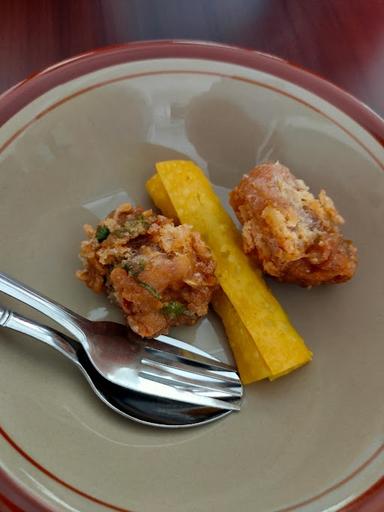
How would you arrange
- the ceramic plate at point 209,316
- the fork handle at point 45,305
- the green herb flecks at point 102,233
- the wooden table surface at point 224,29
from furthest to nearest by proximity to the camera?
1. the wooden table surface at point 224,29
2. the green herb flecks at point 102,233
3. the fork handle at point 45,305
4. the ceramic plate at point 209,316

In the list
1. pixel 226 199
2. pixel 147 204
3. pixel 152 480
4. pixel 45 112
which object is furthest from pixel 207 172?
pixel 152 480

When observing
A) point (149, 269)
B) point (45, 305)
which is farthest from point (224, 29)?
point (45, 305)

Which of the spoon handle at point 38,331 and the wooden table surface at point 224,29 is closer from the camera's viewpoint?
the spoon handle at point 38,331

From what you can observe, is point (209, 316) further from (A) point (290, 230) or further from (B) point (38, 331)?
(B) point (38, 331)

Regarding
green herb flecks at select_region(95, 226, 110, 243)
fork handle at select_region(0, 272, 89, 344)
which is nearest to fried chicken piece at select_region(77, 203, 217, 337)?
green herb flecks at select_region(95, 226, 110, 243)

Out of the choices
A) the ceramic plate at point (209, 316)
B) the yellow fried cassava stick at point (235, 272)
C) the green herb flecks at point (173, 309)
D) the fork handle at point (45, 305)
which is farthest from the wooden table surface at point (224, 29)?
the green herb flecks at point (173, 309)

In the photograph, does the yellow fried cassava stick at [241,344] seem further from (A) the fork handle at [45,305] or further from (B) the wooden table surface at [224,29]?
(B) the wooden table surface at [224,29]

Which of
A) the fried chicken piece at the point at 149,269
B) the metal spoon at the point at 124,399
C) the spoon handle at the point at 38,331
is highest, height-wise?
the fried chicken piece at the point at 149,269
